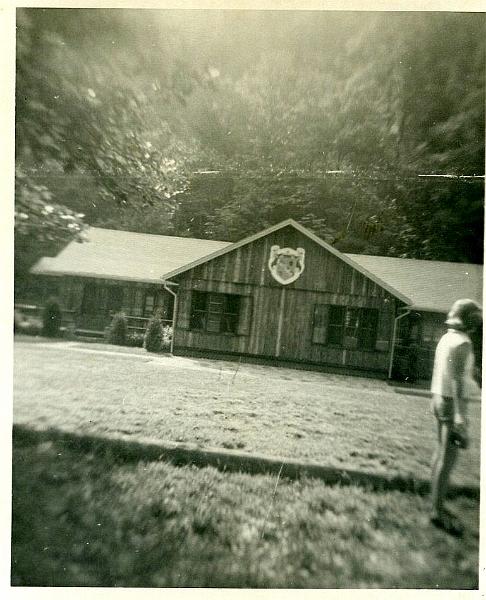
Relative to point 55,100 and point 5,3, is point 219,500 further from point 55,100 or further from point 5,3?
point 5,3

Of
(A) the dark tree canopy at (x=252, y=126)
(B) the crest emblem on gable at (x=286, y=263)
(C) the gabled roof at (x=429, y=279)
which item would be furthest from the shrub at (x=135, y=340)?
(C) the gabled roof at (x=429, y=279)

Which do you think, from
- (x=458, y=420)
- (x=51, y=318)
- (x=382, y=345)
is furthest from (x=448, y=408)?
(x=51, y=318)

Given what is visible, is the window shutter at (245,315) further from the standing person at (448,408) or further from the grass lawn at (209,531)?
the standing person at (448,408)

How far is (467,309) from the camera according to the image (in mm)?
2117

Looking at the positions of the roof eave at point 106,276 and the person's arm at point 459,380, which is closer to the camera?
the person's arm at point 459,380

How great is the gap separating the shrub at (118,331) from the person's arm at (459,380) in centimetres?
227

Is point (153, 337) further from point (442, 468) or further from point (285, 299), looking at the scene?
point (442, 468)

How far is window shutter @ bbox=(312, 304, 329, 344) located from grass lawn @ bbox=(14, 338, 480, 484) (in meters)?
0.26

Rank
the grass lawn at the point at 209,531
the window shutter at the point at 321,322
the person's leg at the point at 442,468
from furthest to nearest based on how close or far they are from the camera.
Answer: the window shutter at the point at 321,322, the person's leg at the point at 442,468, the grass lawn at the point at 209,531

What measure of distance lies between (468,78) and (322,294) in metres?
1.79

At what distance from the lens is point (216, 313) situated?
2191 mm

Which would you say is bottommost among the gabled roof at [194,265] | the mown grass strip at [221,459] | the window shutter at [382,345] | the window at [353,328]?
the mown grass strip at [221,459]

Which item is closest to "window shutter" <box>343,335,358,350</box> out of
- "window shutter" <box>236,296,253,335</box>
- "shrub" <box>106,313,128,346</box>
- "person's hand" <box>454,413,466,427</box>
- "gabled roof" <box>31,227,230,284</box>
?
"window shutter" <box>236,296,253,335</box>

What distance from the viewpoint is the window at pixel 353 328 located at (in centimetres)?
213
